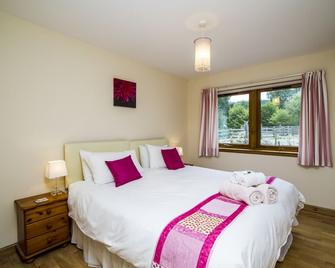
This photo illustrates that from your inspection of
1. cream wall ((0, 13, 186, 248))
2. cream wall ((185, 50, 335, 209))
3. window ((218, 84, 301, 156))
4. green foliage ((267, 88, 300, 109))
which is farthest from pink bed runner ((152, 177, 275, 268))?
green foliage ((267, 88, 300, 109))

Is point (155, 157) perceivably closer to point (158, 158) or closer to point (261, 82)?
point (158, 158)

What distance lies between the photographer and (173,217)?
54.3 inches

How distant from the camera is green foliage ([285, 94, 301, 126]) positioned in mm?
3211

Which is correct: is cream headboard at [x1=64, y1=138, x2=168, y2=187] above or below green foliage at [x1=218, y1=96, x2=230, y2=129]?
below

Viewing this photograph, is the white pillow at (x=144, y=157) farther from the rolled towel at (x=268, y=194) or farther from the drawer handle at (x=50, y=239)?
the rolled towel at (x=268, y=194)

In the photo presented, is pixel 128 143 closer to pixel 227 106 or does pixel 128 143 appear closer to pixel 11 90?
pixel 11 90

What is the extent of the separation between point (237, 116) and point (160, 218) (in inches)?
121

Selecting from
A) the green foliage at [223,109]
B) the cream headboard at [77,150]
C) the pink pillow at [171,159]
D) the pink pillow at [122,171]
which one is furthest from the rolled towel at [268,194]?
the green foliage at [223,109]

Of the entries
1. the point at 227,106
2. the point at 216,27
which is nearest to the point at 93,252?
the point at 216,27

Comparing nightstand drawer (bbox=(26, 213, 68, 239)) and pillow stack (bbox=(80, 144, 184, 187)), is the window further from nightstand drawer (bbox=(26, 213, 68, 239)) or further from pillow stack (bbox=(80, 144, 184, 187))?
nightstand drawer (bbox=(26, 213, 68, 239))

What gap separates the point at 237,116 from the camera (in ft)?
12.8

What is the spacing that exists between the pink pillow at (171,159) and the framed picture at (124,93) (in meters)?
0.98

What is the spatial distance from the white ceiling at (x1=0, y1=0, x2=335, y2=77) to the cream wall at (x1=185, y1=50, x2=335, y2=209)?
26 centimetres

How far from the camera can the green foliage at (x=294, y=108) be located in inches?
126
